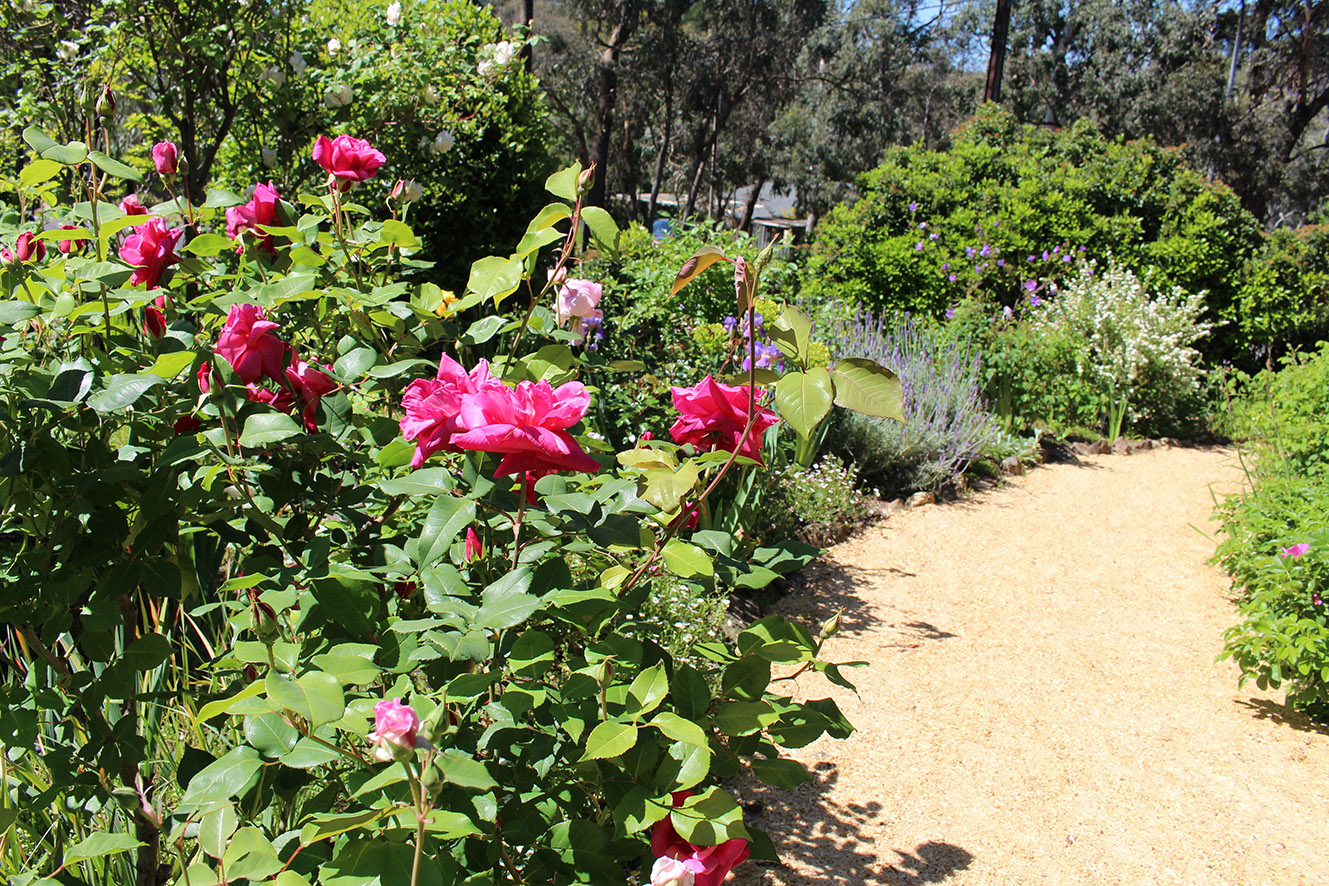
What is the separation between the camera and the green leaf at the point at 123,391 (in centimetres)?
96

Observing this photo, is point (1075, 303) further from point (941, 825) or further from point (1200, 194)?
point (941, 825)

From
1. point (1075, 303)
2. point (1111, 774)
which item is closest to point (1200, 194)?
point (1075, 303)

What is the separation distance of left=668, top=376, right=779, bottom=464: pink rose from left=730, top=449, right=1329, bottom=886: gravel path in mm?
1308

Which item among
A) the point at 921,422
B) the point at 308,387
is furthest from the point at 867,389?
the point at 921,422

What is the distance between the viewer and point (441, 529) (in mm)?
973

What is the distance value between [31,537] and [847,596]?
2979mm

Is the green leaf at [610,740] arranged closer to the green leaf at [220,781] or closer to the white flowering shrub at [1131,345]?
the green leaf at [220,781]

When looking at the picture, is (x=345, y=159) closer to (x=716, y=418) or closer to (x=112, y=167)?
(x=112, y=167)

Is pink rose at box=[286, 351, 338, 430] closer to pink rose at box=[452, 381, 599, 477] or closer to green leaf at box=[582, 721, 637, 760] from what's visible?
pink rose at box=[452, 381, 599, 477]

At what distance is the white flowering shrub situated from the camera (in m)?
6.74

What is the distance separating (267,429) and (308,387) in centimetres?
16

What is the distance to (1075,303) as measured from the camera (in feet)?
23.6

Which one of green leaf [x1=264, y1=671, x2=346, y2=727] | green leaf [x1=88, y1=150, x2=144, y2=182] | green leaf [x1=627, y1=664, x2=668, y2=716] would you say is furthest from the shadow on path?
green leaf [x1=88, y1=150, x2=144, y2=182]

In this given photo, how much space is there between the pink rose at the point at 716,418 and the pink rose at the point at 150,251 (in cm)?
76
